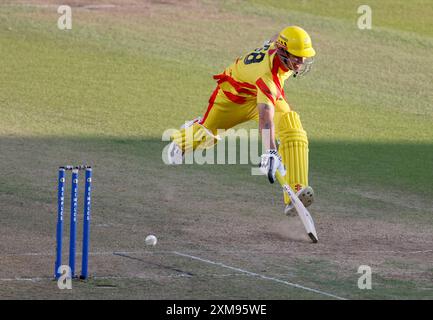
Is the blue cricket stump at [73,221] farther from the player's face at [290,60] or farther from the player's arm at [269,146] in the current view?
the player's face at [290,60]

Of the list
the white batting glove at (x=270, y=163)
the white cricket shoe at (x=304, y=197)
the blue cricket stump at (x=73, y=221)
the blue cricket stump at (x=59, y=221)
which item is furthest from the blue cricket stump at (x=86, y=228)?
the white cricket shoe at (x=304, y=197)

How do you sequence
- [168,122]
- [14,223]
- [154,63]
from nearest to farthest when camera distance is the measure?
[14,223], [168,122], [154,63]

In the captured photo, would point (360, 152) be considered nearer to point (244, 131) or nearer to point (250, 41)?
point (244, 131)

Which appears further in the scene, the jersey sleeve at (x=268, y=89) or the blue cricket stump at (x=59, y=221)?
the jersey sleeve at (x=268, y=89)

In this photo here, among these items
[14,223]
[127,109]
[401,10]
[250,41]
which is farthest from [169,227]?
[401,10]

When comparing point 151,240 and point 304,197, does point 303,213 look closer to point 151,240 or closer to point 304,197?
point 304,197

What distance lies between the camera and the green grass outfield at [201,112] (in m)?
12.6

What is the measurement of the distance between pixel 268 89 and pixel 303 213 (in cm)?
145

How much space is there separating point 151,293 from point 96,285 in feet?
1.75

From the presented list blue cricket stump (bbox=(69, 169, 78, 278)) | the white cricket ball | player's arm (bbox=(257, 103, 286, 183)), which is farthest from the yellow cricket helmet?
blue cricket stump (bbox=(69, 169, 78, 278))

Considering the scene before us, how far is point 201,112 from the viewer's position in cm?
1947

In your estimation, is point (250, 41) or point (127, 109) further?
point (250, 41)

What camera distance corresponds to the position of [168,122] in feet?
62.1

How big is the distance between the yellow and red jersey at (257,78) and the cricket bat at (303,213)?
3.11 ft
